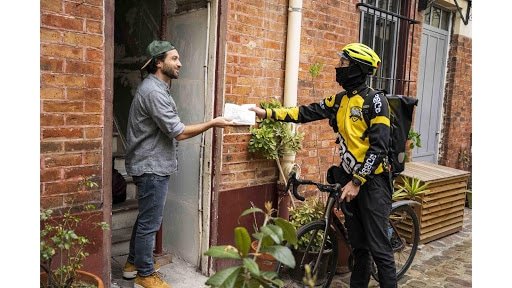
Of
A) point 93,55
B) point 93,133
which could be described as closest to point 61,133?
point 93,133

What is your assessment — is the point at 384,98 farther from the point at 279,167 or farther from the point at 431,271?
the point at 431,271

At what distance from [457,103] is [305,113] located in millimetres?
5640

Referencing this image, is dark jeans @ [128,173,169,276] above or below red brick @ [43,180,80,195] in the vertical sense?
below

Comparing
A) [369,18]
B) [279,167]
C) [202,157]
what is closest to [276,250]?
[202,157]

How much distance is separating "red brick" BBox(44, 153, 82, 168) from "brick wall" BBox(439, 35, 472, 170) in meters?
7.08

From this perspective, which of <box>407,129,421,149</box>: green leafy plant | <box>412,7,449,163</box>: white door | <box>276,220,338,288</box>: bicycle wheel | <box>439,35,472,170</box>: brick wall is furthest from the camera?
<box>439,35,472,170</box>: brick wall

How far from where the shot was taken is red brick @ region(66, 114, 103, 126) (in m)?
3.09

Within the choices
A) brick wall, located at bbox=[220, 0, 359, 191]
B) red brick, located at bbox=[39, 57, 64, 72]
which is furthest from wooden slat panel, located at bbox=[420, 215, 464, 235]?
red brick, located at bbox=[39, 57, 64, 72]

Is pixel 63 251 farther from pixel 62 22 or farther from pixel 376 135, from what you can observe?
pixel 376 135

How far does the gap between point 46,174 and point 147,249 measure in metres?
1.00

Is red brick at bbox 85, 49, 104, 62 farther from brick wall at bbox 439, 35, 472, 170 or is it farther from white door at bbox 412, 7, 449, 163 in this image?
brick wall at bbox 439, 35, 472, 170

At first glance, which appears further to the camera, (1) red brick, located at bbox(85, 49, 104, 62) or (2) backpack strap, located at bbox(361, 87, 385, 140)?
(2) backpack strap, located at bbox(361, 87, 385, 140)

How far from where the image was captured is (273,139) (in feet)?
14.4

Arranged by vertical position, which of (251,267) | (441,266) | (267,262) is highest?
(251,267)
